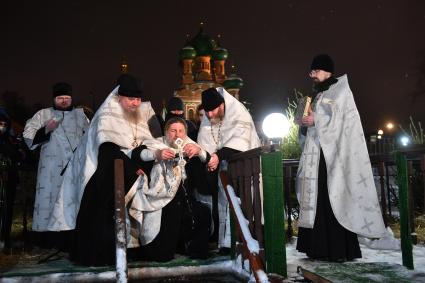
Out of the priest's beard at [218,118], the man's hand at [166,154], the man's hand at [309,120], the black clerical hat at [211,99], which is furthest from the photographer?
the priest's beard at [218,118]

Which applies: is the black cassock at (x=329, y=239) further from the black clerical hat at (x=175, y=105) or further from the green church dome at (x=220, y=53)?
the green church dome at (x=220, y=53)

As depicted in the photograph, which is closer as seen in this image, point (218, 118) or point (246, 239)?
point (246, 239)

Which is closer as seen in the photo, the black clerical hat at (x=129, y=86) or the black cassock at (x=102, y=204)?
the black cassock at (x=102, y=204)

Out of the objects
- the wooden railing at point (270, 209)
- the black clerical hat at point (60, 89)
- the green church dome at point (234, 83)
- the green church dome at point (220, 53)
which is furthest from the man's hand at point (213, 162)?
the green church dome at point (220, 53)

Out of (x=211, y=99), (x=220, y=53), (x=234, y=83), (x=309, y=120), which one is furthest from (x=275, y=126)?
(x=220, y=53)

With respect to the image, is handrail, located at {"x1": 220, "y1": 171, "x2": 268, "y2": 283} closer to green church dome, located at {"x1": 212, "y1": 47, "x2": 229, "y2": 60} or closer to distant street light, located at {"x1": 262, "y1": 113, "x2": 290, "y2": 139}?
distant street light, located at {"x1": 262, "y1": 113, "x2": 290, "y2": 139}

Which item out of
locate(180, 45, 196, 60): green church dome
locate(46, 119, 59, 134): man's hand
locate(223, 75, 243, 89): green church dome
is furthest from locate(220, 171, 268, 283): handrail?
locate(180, 45, 196, 60): green church dome

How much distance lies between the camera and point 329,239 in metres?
4.94

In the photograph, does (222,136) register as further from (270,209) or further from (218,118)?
(270,209)

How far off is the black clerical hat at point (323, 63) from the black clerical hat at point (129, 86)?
2.06 meters

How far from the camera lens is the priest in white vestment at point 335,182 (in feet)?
16.0

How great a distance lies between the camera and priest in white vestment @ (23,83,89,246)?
6.06 m

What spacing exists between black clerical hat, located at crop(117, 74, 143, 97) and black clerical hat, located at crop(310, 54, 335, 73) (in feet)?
6.76

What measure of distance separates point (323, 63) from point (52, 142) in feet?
12.0
